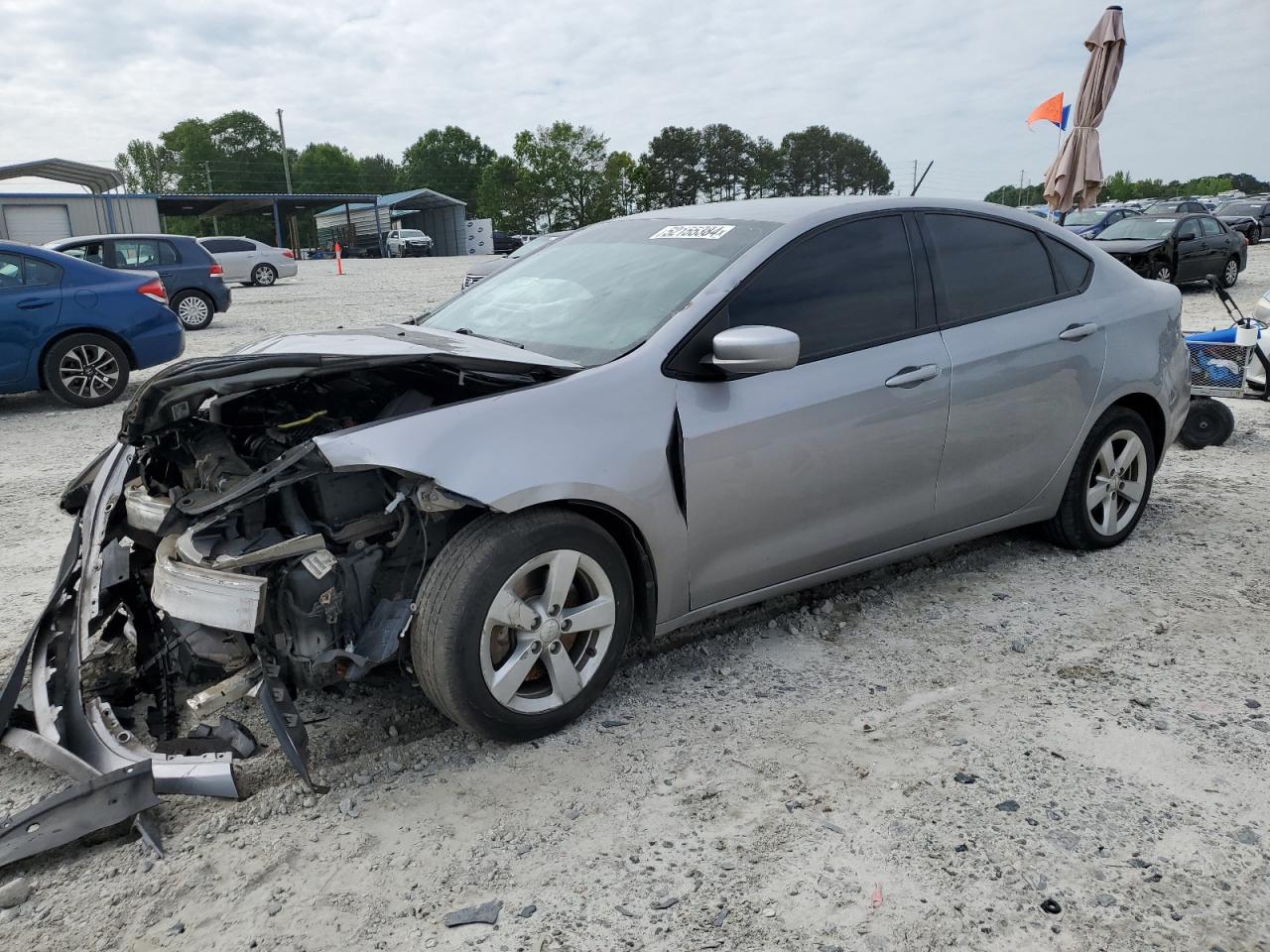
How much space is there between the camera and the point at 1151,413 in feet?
14.8

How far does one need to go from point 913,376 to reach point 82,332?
793 centimetres

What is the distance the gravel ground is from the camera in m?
2.24

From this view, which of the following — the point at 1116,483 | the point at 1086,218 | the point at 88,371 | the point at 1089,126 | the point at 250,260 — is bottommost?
the point at 1116,483

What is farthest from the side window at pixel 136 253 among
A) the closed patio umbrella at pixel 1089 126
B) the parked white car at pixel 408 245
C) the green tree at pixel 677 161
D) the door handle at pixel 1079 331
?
the green tree at pixel 677 161

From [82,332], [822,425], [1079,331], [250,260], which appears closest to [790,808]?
[822,425]

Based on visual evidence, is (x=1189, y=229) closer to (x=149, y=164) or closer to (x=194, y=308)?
(x=194, y=308)

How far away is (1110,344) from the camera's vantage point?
421 cm

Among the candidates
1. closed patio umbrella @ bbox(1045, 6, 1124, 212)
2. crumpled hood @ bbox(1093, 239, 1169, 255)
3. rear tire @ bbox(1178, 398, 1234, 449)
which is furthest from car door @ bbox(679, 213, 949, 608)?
crumpled hood @ bbox(1093, 239, 1169, 255)

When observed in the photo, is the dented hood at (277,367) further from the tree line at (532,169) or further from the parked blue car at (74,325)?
the tree line at (532,169)

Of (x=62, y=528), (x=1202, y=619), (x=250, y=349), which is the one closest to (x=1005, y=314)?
(x=1202, y=619)

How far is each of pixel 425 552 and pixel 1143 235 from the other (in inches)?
708

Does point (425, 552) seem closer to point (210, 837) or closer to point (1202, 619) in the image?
point (210, 837)

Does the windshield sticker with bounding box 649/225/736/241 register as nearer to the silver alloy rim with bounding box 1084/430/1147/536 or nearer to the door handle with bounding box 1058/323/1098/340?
the door handle with bounding box 1058/323/1098/340

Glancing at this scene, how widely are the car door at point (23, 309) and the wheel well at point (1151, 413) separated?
27.7 ft
